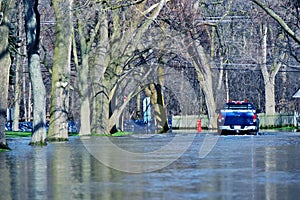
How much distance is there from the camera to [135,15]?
49.1 metres

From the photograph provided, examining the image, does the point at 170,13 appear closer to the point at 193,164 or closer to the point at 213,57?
the point at 213,57

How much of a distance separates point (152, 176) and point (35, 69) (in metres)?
17.0

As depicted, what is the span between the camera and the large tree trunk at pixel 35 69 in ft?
109

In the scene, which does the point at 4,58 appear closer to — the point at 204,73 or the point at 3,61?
the point at 3,61

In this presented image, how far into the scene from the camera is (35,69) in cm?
3344

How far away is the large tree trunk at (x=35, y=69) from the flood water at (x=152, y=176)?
7196 mm

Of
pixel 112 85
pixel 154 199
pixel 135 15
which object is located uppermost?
pixel 135 15

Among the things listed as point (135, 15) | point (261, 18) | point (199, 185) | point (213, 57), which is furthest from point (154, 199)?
point (213, 57)

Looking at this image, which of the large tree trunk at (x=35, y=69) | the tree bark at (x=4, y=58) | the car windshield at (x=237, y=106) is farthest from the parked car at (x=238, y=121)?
the tree bark at (x=4, y=58)

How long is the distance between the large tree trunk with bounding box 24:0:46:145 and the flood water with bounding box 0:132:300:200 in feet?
23.6

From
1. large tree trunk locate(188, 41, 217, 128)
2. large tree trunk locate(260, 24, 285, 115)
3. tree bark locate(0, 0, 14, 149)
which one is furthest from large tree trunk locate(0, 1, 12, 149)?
large tree trunk locate(260, 24, 285, 115)

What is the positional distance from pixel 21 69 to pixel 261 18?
20109 mm

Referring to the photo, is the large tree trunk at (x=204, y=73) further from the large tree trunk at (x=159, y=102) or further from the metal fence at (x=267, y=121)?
the metal fence at (x=267, y=121)

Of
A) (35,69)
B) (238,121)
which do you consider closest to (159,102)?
(238,121)
